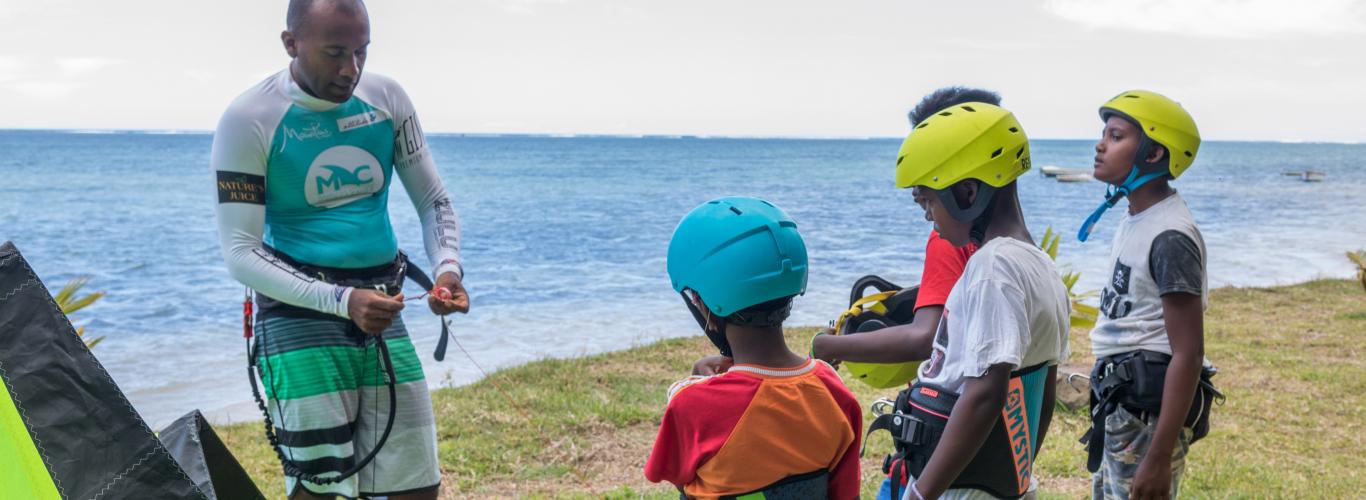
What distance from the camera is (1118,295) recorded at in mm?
3768

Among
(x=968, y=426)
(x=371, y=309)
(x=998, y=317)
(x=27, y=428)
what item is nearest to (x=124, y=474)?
(x=27, y=428)

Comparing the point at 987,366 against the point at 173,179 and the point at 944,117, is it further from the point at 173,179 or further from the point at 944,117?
the point at 173,179

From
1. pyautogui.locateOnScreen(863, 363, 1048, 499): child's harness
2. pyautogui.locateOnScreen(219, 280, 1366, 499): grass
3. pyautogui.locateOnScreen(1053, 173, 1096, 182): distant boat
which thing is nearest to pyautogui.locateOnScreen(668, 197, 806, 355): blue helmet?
pyautogui.locateOnScreen(863, 363, 1048, 499): child's harness

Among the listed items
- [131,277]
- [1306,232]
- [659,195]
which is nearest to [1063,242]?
[1306,232]

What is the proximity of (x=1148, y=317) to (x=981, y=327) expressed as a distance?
3.92 ft

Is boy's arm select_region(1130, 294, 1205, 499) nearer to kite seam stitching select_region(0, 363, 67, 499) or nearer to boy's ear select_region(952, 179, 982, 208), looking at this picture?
boy's ear select_region(952, 179, 982, 208)

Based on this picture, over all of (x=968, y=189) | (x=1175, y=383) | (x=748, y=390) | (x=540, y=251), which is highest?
(x=968, y=189)

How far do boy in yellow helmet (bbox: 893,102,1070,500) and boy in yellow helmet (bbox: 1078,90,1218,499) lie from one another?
55 cm

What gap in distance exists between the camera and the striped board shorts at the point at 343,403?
3.83 m

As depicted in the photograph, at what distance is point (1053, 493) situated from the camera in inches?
233

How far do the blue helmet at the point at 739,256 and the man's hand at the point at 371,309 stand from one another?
135 cm

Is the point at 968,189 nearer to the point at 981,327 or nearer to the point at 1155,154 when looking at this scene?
the point at 981,327

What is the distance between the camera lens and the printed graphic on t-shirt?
3717mm

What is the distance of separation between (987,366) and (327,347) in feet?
7.85
